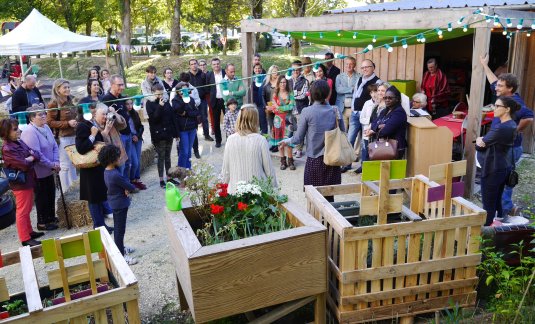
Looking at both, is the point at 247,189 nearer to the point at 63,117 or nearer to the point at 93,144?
the point at 93,144

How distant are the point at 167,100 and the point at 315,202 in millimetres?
3897

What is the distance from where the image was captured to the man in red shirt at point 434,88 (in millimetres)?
8391

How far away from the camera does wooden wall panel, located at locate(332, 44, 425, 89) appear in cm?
891

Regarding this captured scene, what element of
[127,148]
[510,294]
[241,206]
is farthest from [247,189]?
[127,148]

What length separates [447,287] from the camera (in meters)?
3.45

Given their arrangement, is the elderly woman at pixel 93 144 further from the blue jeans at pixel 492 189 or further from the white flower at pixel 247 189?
the blue jeans at pixel 492 189

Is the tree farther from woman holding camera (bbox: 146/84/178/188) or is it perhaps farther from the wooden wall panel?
woman holding camera (bbox: 146/84/178/188)

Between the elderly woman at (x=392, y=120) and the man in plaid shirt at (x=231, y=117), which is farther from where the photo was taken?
the man in plaid shirt at (x=231, y=117)

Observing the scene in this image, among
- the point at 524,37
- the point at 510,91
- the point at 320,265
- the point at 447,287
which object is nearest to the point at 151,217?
the point at 320,265

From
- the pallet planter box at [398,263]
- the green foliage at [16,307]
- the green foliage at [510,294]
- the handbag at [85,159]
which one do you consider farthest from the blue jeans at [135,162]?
the green foliage at [510,294]

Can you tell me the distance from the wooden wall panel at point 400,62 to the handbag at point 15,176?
6987 millimetres

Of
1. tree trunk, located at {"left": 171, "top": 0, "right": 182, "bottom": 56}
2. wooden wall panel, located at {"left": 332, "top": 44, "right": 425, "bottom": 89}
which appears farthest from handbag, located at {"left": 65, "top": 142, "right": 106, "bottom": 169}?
tree trunk, located at {"left": 171, "top": 0, "right": 182, "bottom": 56}

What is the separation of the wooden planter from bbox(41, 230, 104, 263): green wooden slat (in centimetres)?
51

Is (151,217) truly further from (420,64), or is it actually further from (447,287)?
(420,64)
